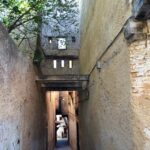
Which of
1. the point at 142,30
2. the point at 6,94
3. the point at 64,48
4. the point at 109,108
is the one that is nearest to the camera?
the point at 142,30

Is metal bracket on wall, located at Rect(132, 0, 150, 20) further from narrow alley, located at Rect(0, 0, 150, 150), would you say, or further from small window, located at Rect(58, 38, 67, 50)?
small window, located at Rect(58, 38, 67, 50)

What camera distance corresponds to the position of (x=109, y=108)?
4.71 metres

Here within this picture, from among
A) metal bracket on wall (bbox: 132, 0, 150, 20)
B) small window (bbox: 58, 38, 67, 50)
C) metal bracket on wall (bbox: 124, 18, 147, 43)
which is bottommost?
metal bracket on wall (bbox: 124, 18, 147, 43)

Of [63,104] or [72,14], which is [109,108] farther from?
[63,104]

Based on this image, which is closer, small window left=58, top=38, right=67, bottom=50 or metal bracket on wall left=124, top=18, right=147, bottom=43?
metal bracket on wall left=124, top=18, right=147, bottom=43

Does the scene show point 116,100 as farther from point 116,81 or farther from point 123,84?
point 123,84

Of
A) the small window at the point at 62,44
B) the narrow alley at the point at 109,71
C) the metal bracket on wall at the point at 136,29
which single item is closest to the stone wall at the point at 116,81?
the narrow alley at the point at 109,71

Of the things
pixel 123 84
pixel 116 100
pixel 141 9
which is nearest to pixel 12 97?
pixel 116 100

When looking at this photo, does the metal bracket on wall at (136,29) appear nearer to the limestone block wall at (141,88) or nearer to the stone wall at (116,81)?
the limestone block wall at (141,88)

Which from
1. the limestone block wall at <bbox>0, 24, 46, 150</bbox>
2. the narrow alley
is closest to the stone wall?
the narrow alley

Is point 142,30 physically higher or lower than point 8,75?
higher

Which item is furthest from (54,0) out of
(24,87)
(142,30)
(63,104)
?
(63,104)

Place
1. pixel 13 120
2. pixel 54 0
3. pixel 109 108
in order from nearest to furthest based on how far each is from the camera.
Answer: pixel 13 120
pixel 109 108
pixel 54 0

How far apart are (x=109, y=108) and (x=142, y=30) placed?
1892 mm
